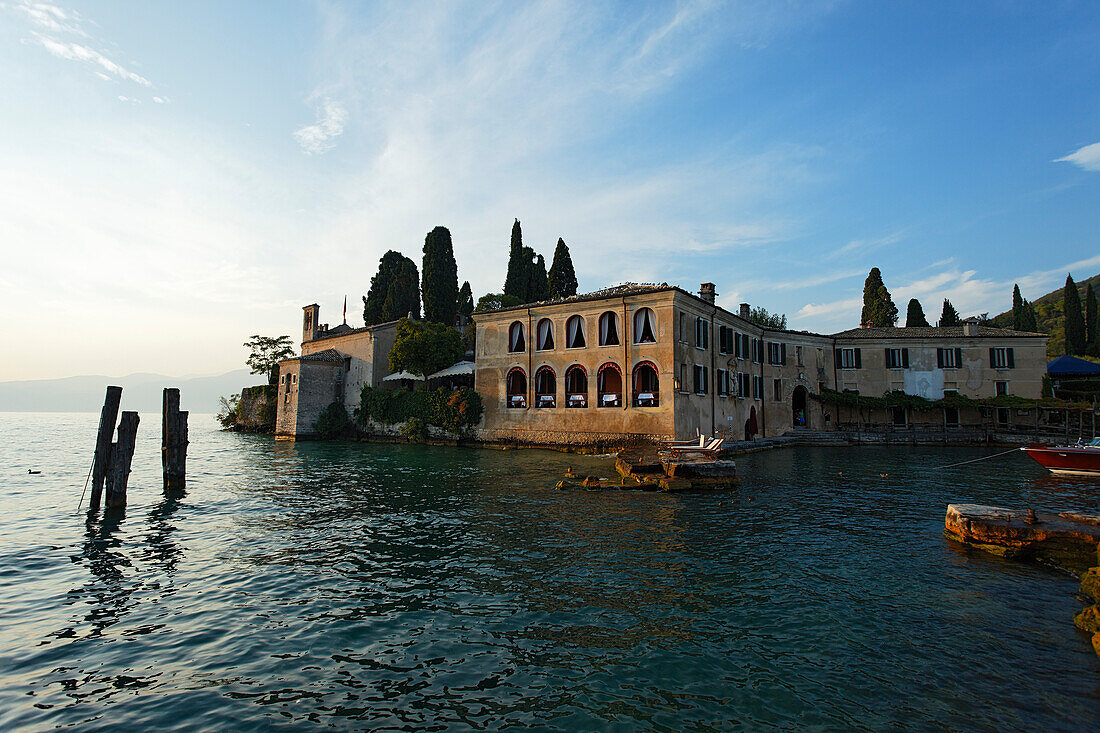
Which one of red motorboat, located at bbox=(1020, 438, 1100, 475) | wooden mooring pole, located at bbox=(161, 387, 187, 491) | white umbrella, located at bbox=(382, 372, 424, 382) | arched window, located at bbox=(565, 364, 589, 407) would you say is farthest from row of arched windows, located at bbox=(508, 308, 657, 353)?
wooden mooring pole, located at bbox=(161, 387, 187, 491)

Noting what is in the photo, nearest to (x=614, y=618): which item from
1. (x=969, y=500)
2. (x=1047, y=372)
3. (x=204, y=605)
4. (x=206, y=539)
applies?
(x=204, y=605)

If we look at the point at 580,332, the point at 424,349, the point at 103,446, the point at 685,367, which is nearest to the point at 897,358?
the point at 685,367

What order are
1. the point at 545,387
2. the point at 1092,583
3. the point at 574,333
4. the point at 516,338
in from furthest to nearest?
1. the point at 516,338
2. the point at 545,387
3. the point at 574,333
4. the point at 1092,583

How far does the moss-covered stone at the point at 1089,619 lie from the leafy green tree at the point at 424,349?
117 ft

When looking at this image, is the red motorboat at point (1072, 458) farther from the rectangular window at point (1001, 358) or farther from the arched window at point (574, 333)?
the rectangular window at point (1001, 358)

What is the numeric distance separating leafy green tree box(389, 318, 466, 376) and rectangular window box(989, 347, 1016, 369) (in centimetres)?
3846

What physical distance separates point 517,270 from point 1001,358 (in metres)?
38.2

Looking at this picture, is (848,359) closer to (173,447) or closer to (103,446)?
(173,447)

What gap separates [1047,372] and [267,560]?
51075 mm

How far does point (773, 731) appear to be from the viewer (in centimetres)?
454

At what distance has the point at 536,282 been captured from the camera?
51.2m

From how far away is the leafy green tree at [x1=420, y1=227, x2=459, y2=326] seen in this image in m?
48.0

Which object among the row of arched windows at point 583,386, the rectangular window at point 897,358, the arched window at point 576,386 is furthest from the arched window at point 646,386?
the rectangular window at point 897,358

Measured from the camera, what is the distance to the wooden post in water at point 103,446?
14570 mm
